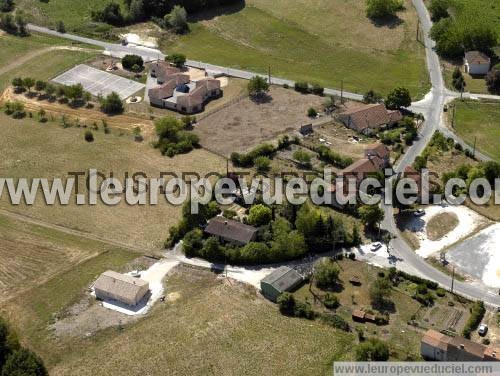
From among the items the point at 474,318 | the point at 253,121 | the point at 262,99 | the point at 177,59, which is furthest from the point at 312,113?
the point at 474,318

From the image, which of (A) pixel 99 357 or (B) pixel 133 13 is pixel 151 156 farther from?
(B) pixel 133 13

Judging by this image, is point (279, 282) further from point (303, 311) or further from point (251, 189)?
point (251, 189)

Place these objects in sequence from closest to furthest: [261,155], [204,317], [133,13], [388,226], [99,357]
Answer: [99,357], [204,317], [388,226], [261,155], [133,13]

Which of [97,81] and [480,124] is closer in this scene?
[480,124]

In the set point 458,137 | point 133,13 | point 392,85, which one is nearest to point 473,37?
point 392,85

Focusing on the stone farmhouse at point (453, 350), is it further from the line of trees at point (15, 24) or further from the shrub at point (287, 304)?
the line of trees at point (15, 24)

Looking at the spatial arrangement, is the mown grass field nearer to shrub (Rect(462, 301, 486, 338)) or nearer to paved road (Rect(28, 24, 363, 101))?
shrub (Rect(462, 301, 486, 338))
